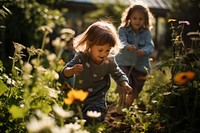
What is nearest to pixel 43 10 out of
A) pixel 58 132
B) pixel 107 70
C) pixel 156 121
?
pixel 107 70

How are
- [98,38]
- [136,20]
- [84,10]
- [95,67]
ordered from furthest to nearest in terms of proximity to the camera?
[84,10]
[136,20]
[95,67]
[98,38]

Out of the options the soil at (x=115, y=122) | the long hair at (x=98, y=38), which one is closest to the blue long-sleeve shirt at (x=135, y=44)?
the soil at (x=115, y=122)

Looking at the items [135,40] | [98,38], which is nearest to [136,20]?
[135,40]

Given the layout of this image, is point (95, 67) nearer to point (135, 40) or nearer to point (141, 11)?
point (135, 40)

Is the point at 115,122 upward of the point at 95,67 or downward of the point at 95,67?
downward

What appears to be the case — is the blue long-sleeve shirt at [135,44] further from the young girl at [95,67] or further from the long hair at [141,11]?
the young girl at [95,67]

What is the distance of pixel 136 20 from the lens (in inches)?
217

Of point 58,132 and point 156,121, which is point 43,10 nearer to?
point 156,121

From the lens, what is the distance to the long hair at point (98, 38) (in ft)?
12.9

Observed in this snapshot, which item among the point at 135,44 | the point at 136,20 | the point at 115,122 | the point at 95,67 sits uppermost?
the point at 136,20

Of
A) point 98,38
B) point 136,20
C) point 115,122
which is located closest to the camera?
point 98,38

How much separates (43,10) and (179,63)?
28.7 feet

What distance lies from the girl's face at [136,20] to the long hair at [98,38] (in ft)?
4.27

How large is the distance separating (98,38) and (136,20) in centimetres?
168
